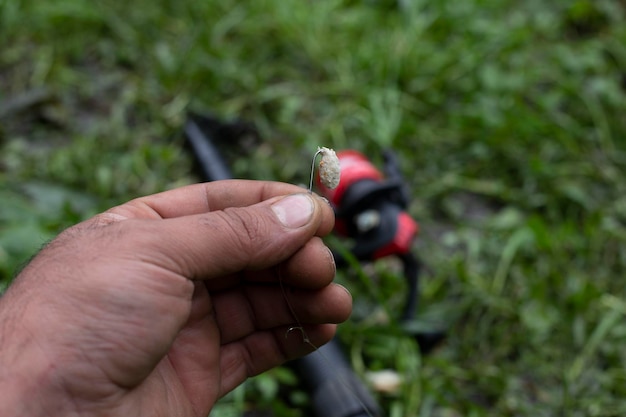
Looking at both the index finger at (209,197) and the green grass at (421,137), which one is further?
the green grass at (421,137)

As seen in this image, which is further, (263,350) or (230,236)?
(263,350)

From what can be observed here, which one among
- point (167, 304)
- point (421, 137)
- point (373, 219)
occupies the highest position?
point (167, 304)

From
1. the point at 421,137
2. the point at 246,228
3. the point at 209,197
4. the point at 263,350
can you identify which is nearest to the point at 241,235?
the point at 246,228

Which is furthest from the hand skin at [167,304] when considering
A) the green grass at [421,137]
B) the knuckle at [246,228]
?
the green grass at [421,137]

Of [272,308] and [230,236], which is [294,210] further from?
[272,308]

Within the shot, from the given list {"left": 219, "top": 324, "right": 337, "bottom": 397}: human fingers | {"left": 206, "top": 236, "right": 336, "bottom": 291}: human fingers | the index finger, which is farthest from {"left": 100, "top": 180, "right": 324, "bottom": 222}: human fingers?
{"left": 219, "top": 324, "right": 337, "bottom": 397}: human fingers

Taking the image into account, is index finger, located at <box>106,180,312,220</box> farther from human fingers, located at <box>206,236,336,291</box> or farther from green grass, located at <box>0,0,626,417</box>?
green grass, located at <box>0,0,626,417</box>

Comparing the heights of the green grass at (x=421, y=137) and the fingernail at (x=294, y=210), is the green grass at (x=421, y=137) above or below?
below

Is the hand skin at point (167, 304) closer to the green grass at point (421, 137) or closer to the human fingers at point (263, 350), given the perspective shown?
the human fingers at point (263, 350)
